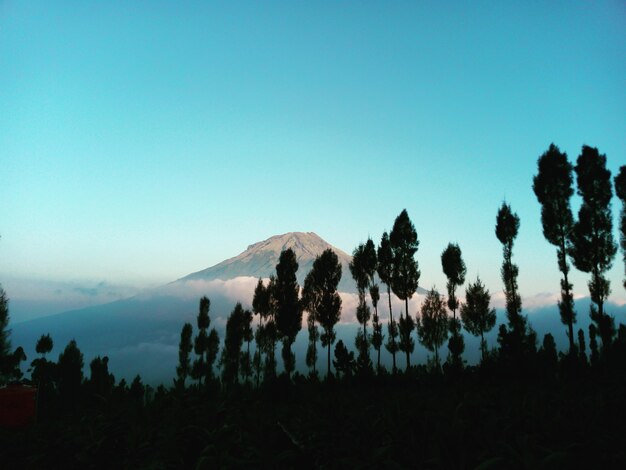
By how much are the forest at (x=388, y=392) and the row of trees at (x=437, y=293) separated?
0.12 m

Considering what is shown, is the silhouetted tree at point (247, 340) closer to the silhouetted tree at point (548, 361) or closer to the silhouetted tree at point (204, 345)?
the silhouetted tree at point (204, 345)

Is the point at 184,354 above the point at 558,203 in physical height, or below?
below

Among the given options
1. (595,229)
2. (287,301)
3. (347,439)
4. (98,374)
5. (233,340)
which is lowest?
(98,374)

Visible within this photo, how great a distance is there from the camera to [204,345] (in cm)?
5222

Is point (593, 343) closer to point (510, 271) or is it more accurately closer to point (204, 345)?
point (510, 271)

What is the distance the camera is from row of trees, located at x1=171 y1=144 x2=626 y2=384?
26838 mm

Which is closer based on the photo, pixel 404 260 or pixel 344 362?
pixel 344 362

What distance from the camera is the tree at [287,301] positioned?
38406 mm

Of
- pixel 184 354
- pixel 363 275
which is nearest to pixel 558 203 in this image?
pixel 363 275

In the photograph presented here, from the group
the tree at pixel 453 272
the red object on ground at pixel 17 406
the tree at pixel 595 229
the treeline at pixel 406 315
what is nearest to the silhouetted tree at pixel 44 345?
the treeline at pixel 406 315

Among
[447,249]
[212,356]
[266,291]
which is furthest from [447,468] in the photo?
[212,356]

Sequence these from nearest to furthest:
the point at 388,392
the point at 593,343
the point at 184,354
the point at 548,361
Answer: the point at 388,392 < the point at 548,361 < the point at 593,343 < the point at 184,354

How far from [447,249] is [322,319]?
15493 mm

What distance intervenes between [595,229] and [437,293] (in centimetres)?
1946
